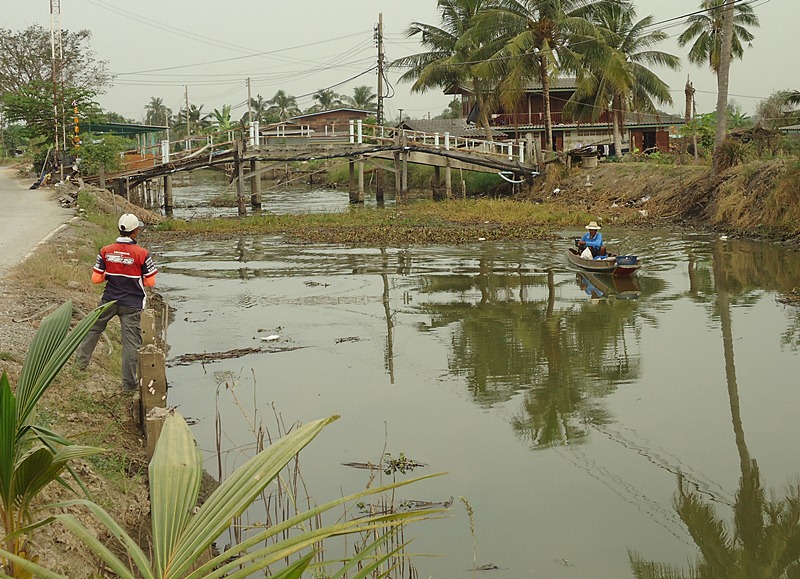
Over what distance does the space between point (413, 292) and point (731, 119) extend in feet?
134

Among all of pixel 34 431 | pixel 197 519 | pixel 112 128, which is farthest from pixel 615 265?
pixel 112 128

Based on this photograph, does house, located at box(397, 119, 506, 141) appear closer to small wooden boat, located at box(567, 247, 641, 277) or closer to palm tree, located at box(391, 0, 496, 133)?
palm tree, located at box(391, 0, 496, 133)

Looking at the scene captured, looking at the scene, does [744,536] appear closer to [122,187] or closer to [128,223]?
[128,223]

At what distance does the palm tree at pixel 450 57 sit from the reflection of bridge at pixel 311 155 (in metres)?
4.04

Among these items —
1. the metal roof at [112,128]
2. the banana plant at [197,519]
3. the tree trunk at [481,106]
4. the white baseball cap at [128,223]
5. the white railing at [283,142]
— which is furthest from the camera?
the tree trunk at [481,106]

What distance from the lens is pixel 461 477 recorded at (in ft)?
24.5

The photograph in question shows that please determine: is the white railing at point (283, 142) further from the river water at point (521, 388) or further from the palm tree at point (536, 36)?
the river water at point (521, 388)

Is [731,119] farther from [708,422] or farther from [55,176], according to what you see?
[708,422]

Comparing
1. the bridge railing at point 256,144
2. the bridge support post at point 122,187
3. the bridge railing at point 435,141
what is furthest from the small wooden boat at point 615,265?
the bridge support post at point 122,187

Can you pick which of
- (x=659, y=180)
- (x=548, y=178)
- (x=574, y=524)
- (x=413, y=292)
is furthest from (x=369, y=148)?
(x=574, y=524)

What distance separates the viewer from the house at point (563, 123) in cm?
4744

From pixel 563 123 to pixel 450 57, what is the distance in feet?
31.1

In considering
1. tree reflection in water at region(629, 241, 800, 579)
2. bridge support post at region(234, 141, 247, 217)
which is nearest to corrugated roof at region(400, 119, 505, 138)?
bridge support post at region(234, 141, 247, 217)

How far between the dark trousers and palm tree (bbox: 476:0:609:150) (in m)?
28.0
